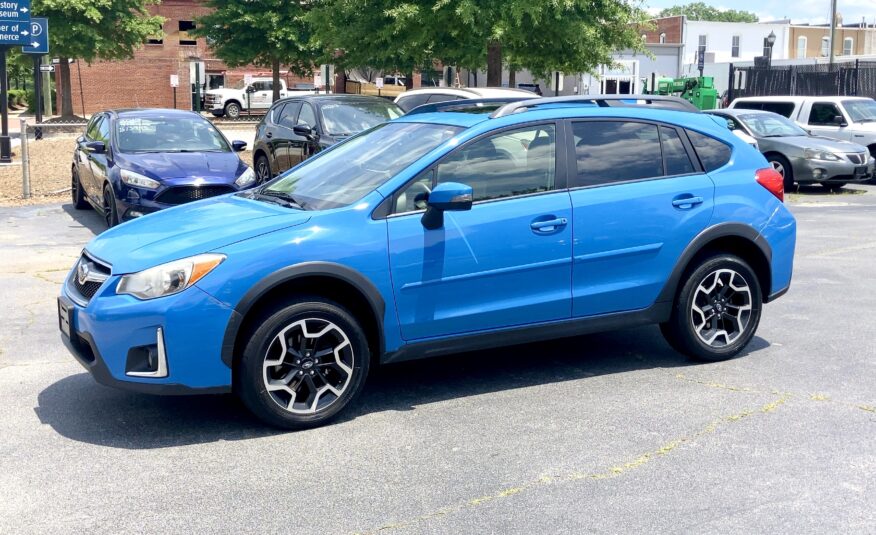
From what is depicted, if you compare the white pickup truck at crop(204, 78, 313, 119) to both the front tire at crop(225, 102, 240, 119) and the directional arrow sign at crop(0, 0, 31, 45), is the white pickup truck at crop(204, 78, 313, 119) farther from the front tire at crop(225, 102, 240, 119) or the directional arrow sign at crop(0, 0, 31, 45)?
the directional arrow sign at crop(0, 0, 31, 45)

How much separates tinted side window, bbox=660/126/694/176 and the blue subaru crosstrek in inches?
0.5

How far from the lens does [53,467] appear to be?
463cm

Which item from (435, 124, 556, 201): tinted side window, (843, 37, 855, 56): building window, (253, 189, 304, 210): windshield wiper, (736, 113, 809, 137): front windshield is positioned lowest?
(253, 189, 304, 210): windshield wiper

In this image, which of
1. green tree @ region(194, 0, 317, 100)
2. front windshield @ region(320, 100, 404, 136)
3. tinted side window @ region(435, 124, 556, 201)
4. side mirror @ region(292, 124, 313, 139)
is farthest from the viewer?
green tree @ region(194, 0, 317, 100)

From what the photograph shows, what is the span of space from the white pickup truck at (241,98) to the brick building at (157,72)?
10506mm

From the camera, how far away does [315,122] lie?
45.9 ft

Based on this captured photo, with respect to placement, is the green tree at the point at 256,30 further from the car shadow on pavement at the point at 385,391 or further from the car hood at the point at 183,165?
the car shadow on pavement at the point at 385,391

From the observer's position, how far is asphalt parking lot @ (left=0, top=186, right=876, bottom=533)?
13.4ft

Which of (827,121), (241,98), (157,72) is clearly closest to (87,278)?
(827,121)

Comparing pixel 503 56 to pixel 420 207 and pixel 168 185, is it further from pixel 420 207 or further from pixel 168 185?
pixel 420 207

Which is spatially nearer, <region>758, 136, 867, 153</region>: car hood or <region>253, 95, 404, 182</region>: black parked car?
<region>253, 95, 404, 182</region>: black parked car

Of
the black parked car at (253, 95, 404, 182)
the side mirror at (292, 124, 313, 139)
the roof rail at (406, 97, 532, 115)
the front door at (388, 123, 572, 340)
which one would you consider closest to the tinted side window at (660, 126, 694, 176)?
the front door at (388, 123, 572, 340)

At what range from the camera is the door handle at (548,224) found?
5621mm

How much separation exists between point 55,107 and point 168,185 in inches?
2197
